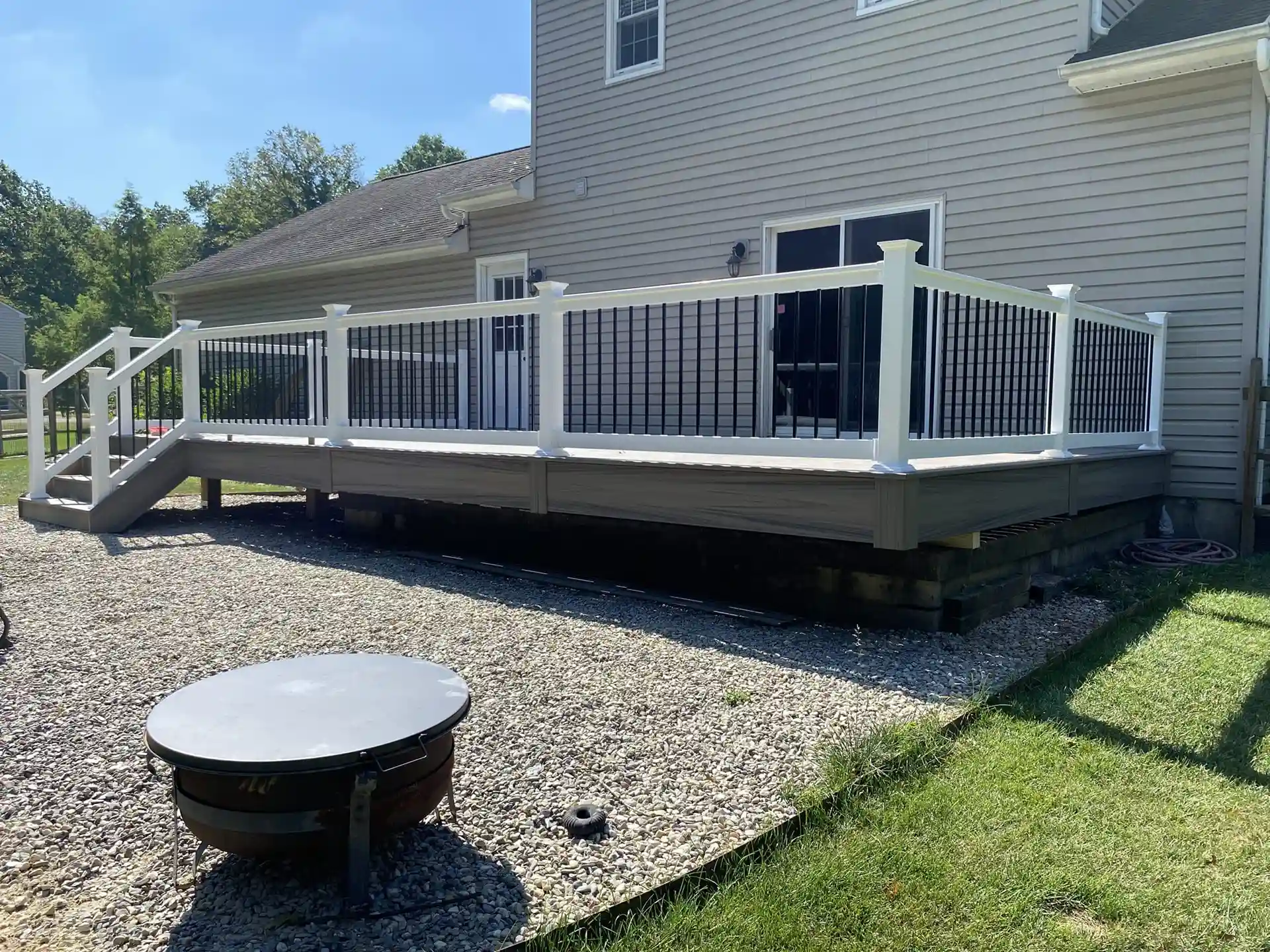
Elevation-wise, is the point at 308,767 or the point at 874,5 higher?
the point at 874,5

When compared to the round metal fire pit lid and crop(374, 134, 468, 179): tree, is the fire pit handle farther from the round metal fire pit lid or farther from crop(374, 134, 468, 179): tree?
crop(374, 134, 468, 179): tree

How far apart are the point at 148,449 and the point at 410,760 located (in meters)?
6.65

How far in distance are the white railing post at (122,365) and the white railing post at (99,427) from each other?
1014 millimetres

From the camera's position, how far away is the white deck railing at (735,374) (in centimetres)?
437

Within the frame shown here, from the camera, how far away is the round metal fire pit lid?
190cm

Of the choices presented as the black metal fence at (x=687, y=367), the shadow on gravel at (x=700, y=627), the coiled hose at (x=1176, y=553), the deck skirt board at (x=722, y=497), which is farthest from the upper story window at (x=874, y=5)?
the shadow on gravel at (x=700, y=627)

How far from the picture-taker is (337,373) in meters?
6.67

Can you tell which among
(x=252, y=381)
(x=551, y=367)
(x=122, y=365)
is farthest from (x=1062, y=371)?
(x=122, y=365)

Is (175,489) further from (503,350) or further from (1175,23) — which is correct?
(1175,23)

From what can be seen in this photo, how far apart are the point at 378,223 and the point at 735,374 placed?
9.83 m

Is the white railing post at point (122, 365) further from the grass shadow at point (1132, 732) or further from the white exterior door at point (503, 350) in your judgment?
the grass shadow at point (1132, 732)

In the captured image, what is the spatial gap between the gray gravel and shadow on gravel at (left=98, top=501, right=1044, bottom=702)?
2 cm

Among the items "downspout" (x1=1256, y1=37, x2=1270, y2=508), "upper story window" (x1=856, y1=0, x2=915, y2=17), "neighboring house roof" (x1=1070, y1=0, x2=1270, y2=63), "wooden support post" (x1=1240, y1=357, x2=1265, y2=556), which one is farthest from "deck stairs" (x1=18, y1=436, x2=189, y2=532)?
"downspout" (x1=1256, y1=37, x2=1270, y2=508)

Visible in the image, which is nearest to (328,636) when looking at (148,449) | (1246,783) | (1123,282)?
(1246,783)
